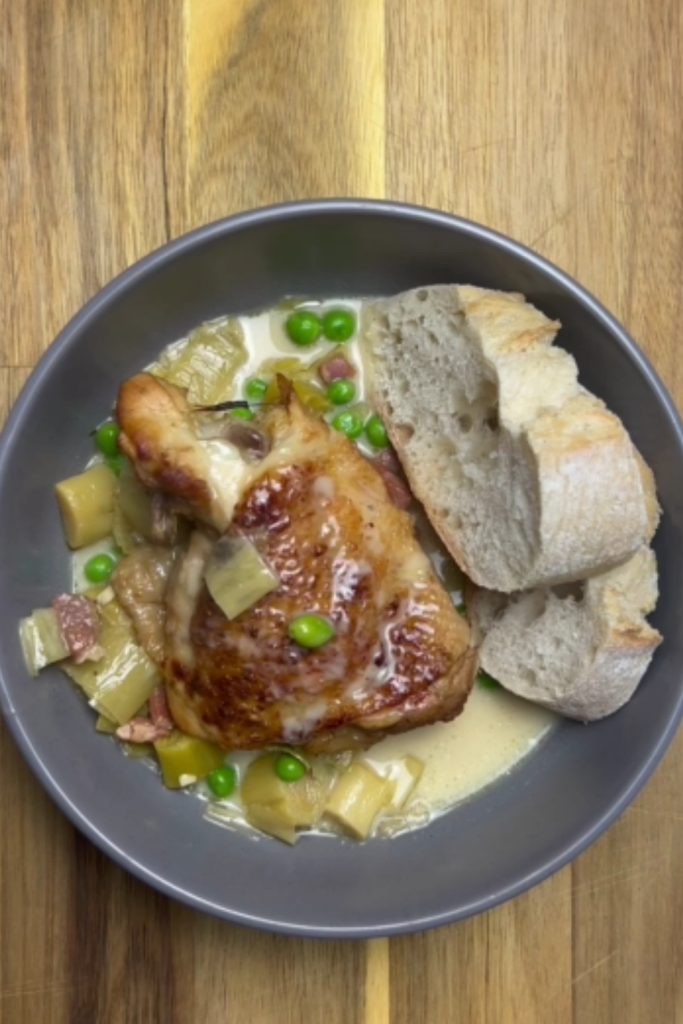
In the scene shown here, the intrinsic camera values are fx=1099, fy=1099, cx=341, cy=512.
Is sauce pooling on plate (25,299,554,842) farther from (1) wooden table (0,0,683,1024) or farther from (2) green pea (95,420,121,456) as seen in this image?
(1) wooden table (0,0,683,1024)

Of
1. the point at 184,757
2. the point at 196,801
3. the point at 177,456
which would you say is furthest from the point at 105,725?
the point at 177,456

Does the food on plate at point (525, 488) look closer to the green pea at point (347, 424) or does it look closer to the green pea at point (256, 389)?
the green pea at point (347, 424)

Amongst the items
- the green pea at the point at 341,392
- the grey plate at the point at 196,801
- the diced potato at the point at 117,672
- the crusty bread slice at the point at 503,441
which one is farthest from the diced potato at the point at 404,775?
the green pea at the point at 341,392

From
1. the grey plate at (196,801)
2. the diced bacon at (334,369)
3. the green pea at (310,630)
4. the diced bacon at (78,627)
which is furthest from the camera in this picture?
the diced bacon at (334,369)

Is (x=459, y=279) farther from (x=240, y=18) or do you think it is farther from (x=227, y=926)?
(x=227, y=926)

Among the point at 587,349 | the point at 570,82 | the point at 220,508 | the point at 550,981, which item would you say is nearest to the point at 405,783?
the point at 550,981

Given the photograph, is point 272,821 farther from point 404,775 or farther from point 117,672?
point 117,672
